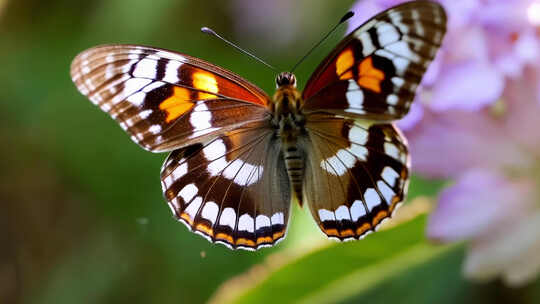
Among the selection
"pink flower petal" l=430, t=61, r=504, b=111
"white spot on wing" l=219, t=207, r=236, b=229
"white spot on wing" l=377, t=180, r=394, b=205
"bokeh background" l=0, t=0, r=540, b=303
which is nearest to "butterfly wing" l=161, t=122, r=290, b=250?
"white spot on wing" l=219, t=207, r=236, b=229

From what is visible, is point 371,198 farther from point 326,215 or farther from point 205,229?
point 205,229

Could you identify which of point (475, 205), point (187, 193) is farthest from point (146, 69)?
point (475, 205)

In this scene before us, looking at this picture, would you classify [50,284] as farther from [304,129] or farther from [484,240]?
[484,240]

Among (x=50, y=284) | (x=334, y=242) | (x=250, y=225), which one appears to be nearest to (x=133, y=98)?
(x=250, y=225)

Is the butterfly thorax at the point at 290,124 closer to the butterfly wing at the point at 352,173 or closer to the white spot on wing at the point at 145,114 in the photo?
the butterfly wing at the point at 352,173

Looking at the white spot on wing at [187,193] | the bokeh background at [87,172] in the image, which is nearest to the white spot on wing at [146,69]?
the white spot on wing at [187,193]

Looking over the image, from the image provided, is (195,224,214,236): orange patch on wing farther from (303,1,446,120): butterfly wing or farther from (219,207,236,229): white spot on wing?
(303,1,446,120): butterfly wing
